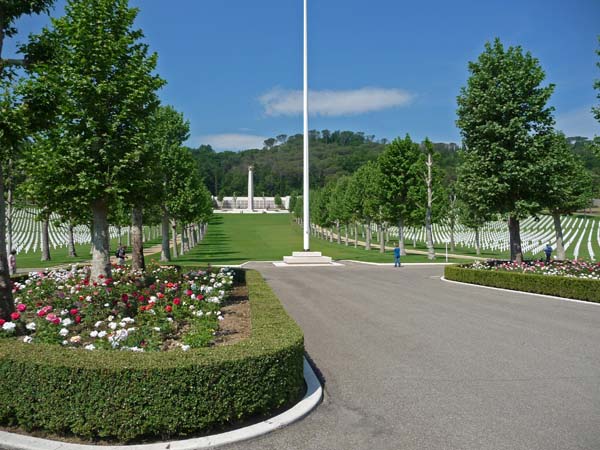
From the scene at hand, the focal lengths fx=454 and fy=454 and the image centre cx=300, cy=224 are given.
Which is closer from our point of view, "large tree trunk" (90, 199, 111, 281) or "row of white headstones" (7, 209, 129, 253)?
"large tree trunk" (90, 199, 111, 281)

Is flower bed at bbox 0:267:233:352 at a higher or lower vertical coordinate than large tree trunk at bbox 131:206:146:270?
lower

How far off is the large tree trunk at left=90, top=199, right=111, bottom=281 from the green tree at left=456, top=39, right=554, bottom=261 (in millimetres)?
15436

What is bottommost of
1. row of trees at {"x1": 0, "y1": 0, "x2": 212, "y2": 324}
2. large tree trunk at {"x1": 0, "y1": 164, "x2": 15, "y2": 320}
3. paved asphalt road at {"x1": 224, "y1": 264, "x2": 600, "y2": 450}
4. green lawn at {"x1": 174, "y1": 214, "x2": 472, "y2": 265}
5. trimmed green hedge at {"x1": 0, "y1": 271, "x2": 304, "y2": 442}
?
green lawn at {"x1": 174, "y1": 214, "x2": 472, "y2": 265}

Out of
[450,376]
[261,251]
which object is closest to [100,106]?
[450,376]

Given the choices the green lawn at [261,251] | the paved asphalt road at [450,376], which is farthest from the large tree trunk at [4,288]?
the green lawn at [261,251]

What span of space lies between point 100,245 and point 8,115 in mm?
5625

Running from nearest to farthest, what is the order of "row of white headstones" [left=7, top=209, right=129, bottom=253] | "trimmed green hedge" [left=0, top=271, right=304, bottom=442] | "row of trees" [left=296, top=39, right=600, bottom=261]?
"trimmed green hedge" [left=0, top=271, right=304, bottom=442]
"row of trees" [left=296, top=39, right=600, bottom=261]
"row of white headstones" [left=7, top=209, right=129, bottom=253]

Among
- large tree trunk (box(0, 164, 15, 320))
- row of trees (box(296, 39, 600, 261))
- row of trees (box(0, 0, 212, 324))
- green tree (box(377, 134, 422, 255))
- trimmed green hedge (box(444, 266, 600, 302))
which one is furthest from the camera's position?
green tree (box(377, 134, 422, 255))

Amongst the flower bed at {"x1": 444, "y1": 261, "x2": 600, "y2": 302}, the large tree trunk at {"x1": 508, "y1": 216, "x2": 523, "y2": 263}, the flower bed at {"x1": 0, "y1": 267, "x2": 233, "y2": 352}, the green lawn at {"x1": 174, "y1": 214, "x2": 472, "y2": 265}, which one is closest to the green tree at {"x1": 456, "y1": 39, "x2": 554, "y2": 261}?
the large tree trunk at {"x1": 508, "y1": 216, "x2": 523, "y2": 263}

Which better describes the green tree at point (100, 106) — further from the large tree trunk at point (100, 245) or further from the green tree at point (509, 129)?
the green tree at point (509, 129)

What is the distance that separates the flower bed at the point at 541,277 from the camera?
13.8 meters

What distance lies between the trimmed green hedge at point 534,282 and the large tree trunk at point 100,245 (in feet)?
44.0

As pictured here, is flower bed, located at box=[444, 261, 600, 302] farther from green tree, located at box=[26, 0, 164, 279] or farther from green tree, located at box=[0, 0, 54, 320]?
green tree, located at box=[0, 0, 54, 320]

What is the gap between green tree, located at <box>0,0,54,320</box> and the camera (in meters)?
6.86
